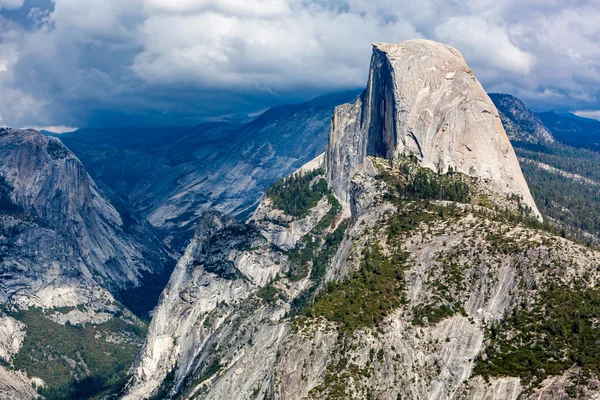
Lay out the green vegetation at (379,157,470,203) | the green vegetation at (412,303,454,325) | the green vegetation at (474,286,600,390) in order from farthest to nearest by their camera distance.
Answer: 1. the green vegetation at (379,157,470,203)
2. the green vegetation at (412,303,454,325)
3. the green vegetation at (474,286,600,390)

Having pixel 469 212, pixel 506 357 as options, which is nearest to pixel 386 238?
pixel 469 212

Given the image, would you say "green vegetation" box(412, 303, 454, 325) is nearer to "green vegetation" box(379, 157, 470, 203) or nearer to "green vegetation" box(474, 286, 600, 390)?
"green vegetation" box(474, 286, 600, 390)

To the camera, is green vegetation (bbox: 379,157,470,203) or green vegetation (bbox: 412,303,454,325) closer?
green vegetation (bbox: 412,303,454,325)

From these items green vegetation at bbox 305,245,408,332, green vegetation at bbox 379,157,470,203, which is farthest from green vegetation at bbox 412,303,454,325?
green vegetation at bbox 379,157,470,203

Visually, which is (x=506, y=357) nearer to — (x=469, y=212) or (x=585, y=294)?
(x=585, y=294)

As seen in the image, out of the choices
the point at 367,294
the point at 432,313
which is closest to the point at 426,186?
the point at 367,294

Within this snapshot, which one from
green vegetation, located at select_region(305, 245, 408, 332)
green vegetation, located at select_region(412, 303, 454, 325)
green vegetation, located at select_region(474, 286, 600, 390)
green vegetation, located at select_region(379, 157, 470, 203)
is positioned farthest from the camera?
green vegetation, located at select_region(379, 157, 470, 203)

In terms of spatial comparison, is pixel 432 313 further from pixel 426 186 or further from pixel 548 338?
pixel 426 186
